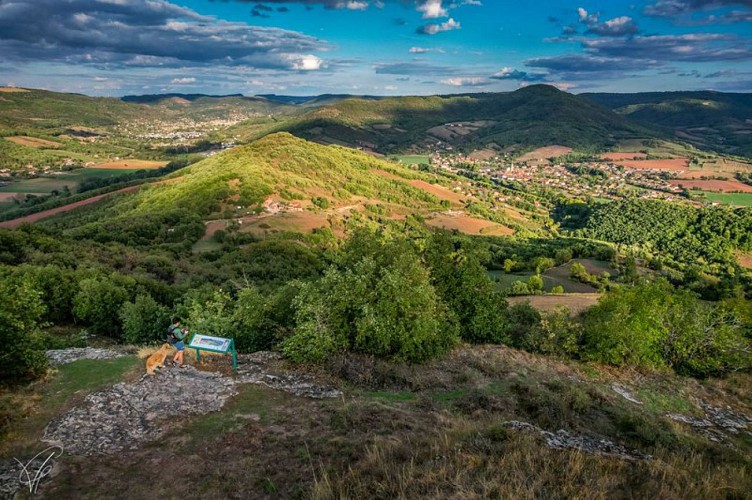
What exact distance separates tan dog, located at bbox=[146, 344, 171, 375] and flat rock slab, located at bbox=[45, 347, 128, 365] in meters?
3.69

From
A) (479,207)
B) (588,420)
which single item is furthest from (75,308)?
(479,207)

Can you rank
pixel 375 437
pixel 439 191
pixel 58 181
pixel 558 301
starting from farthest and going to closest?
pixel 439 191
pixel 58 181
pixel 558 301
pixel 375 437

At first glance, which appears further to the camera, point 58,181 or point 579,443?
point 58,181

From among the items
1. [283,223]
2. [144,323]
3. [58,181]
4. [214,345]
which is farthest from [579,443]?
[58,181]

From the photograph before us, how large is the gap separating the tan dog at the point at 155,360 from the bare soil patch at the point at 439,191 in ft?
473

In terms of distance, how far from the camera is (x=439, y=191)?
16150cm

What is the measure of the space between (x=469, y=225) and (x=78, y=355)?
118 metres

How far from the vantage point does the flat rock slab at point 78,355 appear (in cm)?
1761

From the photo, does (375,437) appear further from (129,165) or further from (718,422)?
(129,165)

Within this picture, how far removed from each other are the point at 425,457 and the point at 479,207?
147822 mm

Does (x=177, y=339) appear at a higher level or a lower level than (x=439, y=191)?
higher

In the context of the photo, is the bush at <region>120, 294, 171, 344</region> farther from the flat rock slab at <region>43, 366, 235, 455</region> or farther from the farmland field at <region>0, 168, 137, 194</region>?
the farmland field at <region>0, 168, 137, 194</region>

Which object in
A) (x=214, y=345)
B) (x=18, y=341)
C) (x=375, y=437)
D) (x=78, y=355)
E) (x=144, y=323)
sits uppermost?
(x=18, y=341)

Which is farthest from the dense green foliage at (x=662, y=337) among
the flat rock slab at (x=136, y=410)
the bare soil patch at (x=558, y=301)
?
the flat rock slab at (x=136, y=410)
